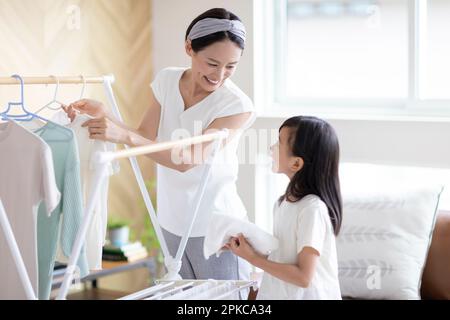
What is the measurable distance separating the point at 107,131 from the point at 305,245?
66 cm

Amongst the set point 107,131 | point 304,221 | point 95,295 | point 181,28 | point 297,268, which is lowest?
point 95,295

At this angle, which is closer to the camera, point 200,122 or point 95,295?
point 200,122

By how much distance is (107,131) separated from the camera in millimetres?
2363

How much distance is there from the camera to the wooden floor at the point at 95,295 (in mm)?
4309

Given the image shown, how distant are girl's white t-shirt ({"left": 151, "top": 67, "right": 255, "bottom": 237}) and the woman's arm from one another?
1.6 inches

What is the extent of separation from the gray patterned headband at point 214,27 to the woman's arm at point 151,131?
0.28 meters

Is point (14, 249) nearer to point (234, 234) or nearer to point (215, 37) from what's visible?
point (234, 234)

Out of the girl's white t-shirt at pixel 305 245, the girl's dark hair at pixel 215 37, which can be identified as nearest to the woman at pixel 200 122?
the girl's dark hair at pixel 215 37

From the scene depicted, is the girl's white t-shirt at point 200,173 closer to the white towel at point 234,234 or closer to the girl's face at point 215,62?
the girl's face at point 215,62

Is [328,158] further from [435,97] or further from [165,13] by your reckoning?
[165,13]

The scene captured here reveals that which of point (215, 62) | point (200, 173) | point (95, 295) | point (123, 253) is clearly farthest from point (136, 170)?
point (95, 295)

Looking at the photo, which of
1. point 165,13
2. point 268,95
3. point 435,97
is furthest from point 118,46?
point 435,97

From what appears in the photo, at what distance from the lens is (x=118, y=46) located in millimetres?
4379
